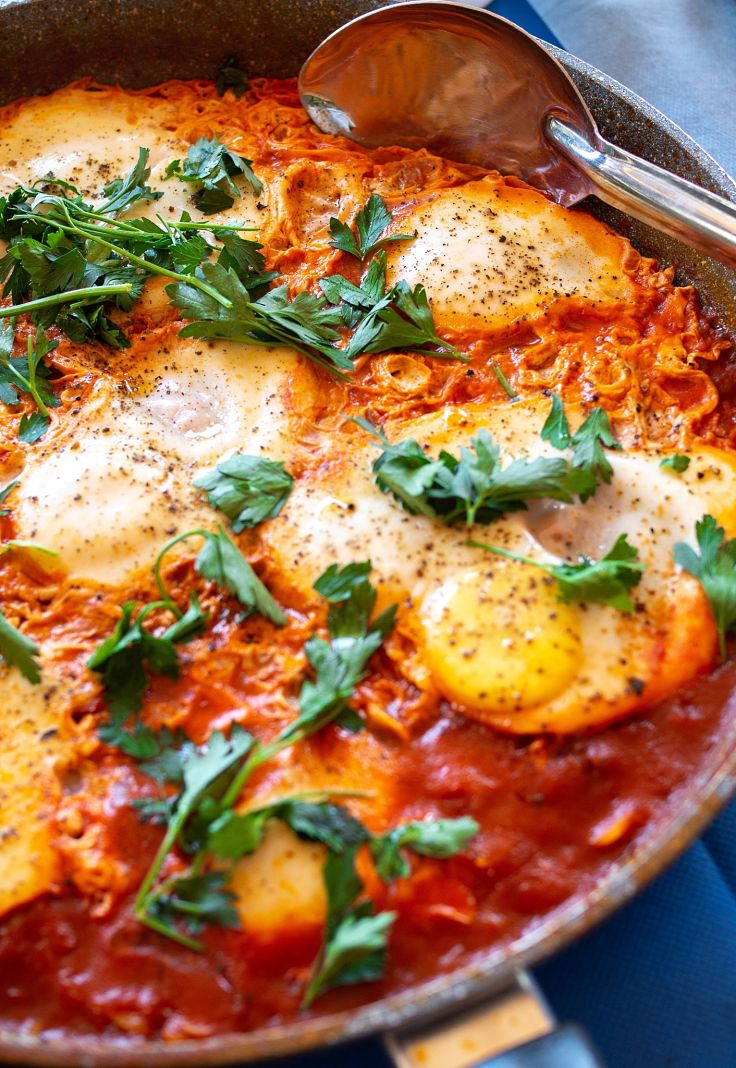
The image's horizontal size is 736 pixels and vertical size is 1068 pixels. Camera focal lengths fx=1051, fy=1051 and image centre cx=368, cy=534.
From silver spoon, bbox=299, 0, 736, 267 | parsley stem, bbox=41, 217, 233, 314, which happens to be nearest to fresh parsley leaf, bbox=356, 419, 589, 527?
parsley stem, bbox=41, 217, 233, 314

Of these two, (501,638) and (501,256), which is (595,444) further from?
(501,256)

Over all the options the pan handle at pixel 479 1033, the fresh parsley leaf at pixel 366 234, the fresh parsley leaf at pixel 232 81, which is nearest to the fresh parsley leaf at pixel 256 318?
the fresh parsley leaf at pixel 366 234

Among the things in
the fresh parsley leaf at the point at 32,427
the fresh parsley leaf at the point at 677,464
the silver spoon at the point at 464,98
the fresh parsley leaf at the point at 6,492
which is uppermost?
the silver spoon at the point at 464,98

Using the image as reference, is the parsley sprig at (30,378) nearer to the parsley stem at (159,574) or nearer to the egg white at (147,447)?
the egg white at (147,447)

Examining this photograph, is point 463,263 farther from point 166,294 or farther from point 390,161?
point 166,294

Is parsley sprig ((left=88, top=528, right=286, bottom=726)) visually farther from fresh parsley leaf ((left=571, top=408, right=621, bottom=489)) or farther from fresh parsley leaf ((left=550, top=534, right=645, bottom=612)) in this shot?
fresh parsley leaf ((left=571, top=408, right=621, bottom=489))

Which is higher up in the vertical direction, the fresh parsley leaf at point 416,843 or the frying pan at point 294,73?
the frying pan at point 294,73
